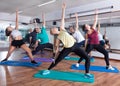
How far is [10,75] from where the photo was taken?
10.9 ft

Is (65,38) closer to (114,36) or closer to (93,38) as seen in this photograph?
(93,38)

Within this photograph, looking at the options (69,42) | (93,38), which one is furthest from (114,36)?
(69,42)

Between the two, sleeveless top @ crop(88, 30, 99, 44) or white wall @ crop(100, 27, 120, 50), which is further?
white wall @ crop(100, 27, 120, 50)

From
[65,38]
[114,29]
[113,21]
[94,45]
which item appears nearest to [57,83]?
[65,38]

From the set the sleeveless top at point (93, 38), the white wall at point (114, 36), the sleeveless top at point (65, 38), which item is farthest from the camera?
the white wall at point (114, 36)

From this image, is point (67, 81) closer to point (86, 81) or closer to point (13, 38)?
point (86, 81)

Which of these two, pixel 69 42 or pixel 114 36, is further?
pixel 114 36

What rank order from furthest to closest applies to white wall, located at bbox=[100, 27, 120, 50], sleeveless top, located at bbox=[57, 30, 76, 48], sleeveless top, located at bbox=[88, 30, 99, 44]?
white wall, located at bbox=[100, 27, 120, 50], sleeveless top, located at bbox=[88, 30, 99, 44], sleeveless top, located at bbox=[57, 30, 76, 48]

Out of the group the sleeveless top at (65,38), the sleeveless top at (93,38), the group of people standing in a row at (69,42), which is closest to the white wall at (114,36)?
the group of people standing in a row at (69,42)

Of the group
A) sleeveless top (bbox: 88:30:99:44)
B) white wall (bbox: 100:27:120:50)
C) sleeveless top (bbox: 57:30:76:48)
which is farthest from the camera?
white wall (bbox: 100:27:120:50)

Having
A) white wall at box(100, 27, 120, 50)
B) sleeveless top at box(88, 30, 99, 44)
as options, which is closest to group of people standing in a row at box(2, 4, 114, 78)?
sleeveless top at box(88, 30, 99, 44)

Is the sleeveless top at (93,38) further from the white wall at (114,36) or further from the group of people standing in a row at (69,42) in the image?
the white wall at (114,36)

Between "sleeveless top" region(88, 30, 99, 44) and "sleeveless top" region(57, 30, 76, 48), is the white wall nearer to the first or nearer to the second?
"sleeveless top" region(88, 30, 99, 44)

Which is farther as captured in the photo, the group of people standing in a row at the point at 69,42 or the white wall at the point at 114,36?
the white wall at the point at 114,36
